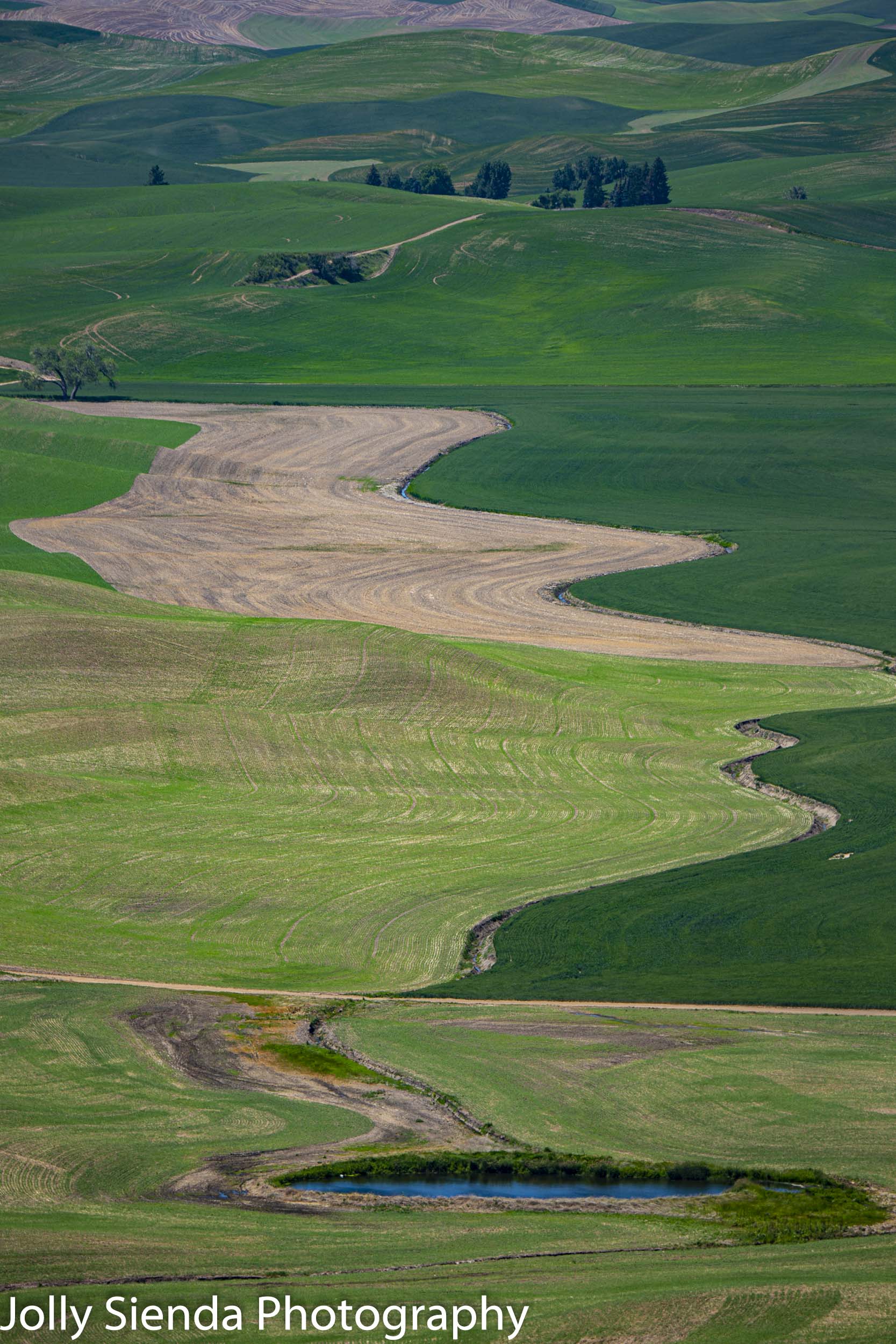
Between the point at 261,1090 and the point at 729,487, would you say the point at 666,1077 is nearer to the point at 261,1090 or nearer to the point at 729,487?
the point at 261,1090

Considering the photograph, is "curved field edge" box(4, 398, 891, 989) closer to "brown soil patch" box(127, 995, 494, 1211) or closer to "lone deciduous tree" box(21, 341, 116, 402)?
"brown soil patch" box(127, 995, 494, 1211)

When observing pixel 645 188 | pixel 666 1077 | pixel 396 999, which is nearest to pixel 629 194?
pixel 645 188

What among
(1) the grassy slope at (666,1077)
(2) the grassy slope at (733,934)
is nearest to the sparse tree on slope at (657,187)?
(2) the grassy slope at (733,934)

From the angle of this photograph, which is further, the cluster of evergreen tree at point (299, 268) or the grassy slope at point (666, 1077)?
the cluster of evergreen tree at point (299, 268)

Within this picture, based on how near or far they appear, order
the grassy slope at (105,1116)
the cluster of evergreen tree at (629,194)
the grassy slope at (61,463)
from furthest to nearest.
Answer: the cluster of evergreen tree at (629,194) → the grassy slope at (61,463) → the grassy slope at (105,1116)

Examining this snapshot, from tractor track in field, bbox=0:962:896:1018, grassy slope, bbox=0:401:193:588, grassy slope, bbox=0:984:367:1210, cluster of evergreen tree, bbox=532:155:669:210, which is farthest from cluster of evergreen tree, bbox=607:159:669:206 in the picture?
grassy slope, bbox=0:984:367:1210

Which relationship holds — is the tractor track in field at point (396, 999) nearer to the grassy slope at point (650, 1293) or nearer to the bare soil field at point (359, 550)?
the grassy slope at point (650, 1293)
